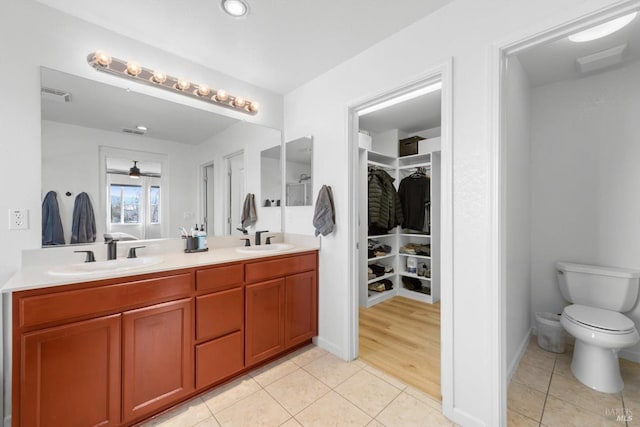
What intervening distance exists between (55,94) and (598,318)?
3.82 m

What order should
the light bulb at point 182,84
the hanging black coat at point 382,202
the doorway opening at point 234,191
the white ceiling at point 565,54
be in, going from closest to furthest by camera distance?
the white ceiling at point 565,54 → the light bulb at point 182,84 → the doorway opening at point 234,191 → the hanging black coat at point 382,202

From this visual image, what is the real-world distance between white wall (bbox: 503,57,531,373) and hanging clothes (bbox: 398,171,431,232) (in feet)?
3.72

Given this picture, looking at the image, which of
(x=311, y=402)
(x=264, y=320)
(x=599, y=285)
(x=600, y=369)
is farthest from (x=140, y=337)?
(x=599, y=285)

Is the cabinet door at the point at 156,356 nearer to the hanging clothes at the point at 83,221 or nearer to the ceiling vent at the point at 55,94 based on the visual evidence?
the hanging clothes at the point at 83,221

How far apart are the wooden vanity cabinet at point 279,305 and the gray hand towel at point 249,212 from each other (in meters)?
0.68

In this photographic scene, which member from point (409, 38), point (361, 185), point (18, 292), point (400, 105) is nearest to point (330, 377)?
point (18, 292)

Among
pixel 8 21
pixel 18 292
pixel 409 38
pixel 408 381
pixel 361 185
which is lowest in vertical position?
pixel 408 381

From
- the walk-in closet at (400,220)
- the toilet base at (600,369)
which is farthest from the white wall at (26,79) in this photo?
the toilet base at (600,369)

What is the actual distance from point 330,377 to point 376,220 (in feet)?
6.12

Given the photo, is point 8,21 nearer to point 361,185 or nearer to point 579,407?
point 361,185

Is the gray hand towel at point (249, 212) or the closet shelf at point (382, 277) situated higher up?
the gray hand towel at point (249, 212)

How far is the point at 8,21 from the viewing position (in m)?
1.43

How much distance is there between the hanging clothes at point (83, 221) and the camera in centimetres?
167

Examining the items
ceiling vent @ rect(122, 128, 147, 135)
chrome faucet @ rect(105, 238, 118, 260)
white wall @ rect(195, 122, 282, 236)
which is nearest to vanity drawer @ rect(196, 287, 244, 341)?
chrome faucet @ rect(105, 238, 118, 260)
